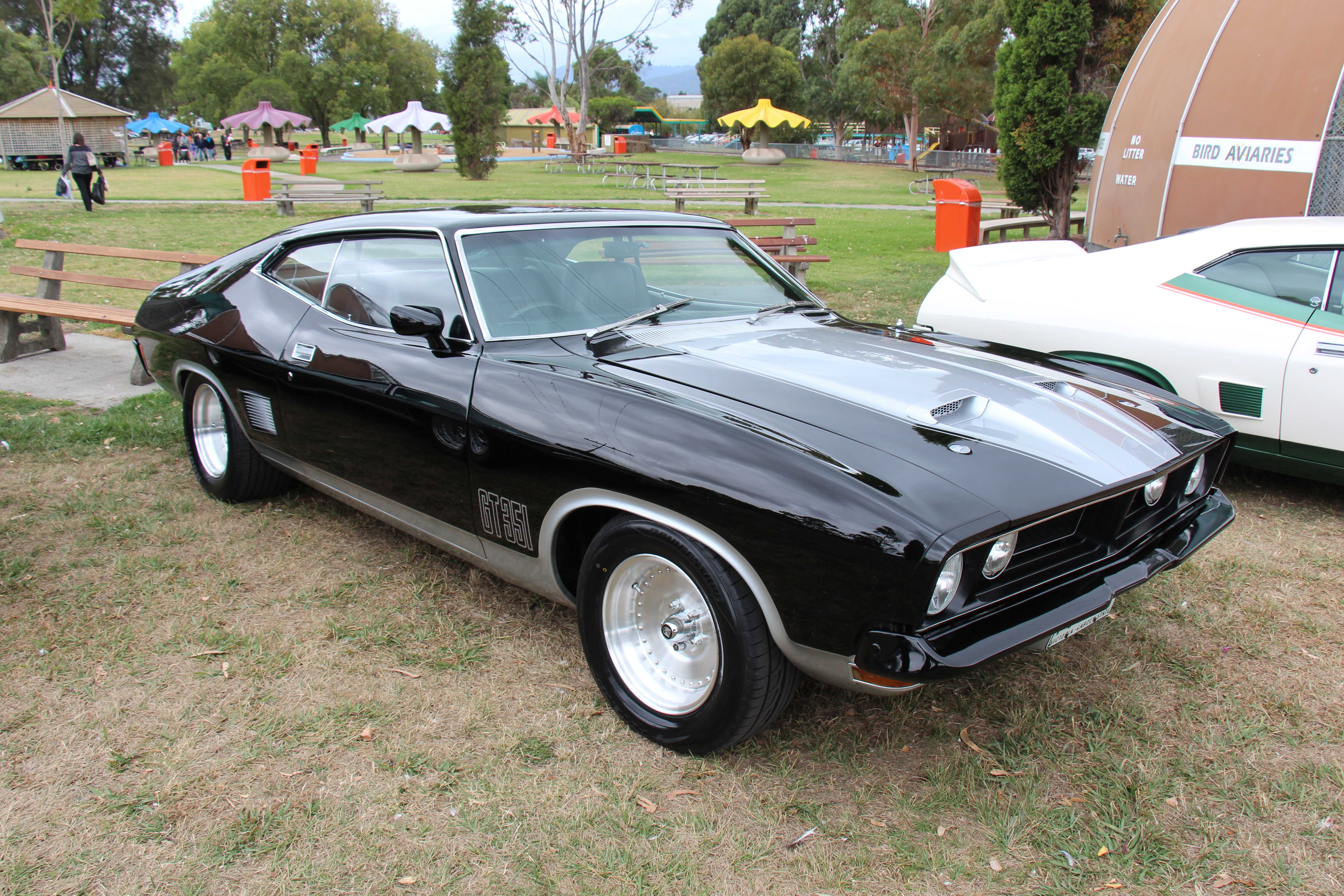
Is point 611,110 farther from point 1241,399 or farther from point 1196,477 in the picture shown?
point 1196,477

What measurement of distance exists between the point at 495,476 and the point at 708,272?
1.40 m

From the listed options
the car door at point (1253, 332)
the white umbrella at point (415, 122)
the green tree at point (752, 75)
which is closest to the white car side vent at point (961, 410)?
the car door at point (1253, 332)

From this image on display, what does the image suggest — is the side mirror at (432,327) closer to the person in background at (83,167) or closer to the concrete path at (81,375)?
the concrete path at (81,375)

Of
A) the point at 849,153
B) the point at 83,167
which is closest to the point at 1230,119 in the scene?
the point at 83,167

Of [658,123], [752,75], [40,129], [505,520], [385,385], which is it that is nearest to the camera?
[505,520]

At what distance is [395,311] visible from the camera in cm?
310

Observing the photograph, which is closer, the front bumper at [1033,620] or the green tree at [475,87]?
the front bumper at [1033,620]

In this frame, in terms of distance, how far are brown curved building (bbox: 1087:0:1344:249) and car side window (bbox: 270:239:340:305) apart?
7.41 metres

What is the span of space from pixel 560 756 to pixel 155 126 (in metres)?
57.4

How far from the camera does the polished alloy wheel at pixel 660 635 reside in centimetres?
258

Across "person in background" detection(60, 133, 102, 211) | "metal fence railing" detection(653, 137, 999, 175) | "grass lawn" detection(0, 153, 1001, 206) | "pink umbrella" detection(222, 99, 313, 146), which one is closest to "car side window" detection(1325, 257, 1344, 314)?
"grass lawn" detection(0, 153, 1001, 206)

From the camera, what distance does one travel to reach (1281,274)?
14.3ft

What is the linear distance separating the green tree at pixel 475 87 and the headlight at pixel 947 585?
30131mm

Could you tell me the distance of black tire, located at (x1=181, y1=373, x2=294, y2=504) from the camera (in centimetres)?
423
